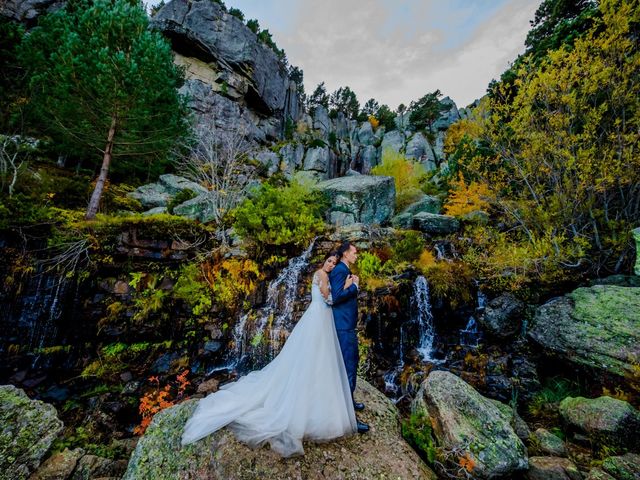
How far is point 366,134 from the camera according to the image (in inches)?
1709

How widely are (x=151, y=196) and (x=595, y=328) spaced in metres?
18.1

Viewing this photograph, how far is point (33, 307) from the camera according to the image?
6391 mm

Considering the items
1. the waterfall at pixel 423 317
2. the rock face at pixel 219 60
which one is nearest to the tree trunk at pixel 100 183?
the waterfall at pixel 423 317

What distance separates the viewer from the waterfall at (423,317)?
772 centimetres

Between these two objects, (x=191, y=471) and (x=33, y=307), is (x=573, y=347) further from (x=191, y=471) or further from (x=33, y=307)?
(x=33, y=307)

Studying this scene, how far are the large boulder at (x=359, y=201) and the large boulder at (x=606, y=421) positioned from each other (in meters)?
10.8

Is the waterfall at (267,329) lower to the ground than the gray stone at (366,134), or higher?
lower

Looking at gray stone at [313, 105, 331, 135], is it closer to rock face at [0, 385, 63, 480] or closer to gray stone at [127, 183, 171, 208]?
gray stone at [127, 183, 171, 208]

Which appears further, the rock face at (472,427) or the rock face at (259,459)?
the rock face at (472,427)

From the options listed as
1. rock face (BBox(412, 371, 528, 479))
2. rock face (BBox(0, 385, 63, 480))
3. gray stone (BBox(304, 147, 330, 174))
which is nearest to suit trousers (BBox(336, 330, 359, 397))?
rock face (BBox(412, 371, 528, 479))

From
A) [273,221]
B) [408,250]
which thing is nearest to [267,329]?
[273,221]

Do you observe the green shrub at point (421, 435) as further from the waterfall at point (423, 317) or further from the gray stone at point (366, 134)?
the gray stone at point (366, 134)

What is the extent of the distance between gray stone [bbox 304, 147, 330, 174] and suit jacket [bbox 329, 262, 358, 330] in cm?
2949

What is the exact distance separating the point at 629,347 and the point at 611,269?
11.4 feet
